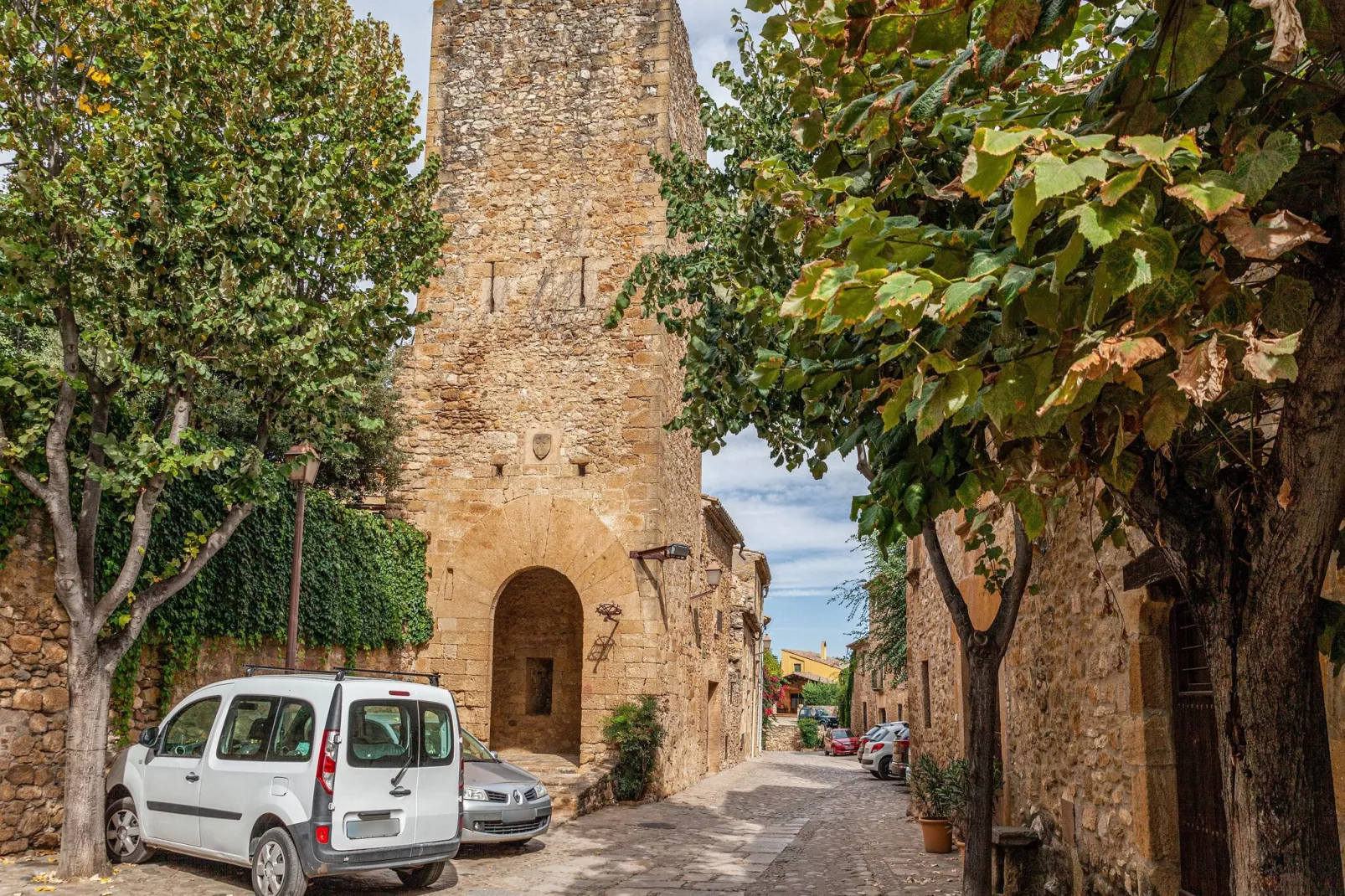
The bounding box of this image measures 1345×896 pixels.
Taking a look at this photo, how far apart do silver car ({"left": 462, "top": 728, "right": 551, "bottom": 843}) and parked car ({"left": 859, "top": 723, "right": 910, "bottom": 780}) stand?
41.0 feet

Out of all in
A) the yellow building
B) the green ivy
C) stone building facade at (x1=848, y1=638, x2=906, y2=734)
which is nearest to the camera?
the green ivy

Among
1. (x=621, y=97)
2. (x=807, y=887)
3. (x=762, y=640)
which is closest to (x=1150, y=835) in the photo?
(x=807, y=887)

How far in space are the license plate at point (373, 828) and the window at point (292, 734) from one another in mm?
581

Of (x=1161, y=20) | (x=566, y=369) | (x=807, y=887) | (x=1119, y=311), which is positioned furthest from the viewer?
(x=566, y=369)

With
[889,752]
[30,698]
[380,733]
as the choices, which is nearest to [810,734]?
[889,752]

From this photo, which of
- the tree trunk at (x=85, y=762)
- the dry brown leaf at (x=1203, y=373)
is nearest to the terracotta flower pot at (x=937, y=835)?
the tree trunk at (x=85, y=762)

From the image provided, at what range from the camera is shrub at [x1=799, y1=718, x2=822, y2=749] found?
4319 centimetres

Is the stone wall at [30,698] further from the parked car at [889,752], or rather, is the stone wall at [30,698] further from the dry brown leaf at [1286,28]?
the parked car at [889,752]

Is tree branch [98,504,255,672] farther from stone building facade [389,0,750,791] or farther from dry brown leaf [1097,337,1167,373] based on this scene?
dry brown leaf [1097,337,1167,373]

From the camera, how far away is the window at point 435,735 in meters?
7.44

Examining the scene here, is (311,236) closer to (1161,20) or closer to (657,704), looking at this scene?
(1161,20)

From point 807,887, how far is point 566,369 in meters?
8.99

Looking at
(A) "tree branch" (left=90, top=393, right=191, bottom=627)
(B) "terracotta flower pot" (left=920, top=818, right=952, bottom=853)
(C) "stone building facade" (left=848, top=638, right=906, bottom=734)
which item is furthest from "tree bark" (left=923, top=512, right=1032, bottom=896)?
(C) "stone building facade" (left=848, top=638, right=906, bottom=734)

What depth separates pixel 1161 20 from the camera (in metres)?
2.22
